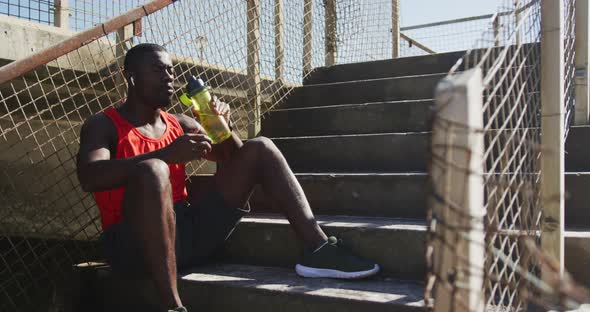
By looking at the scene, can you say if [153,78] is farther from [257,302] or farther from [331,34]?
[331,34]

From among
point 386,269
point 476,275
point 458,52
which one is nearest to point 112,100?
point 386,269

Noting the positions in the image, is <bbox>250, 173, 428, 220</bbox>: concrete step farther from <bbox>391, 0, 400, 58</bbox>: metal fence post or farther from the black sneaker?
<bbox>391, 0, 400, 58</bbox>: metal fence post

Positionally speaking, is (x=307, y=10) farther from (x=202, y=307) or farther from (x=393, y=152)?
(x=202, y=307)

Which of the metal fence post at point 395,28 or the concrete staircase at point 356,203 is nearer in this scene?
the concrete staircase at point 356,203

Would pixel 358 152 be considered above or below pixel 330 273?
above

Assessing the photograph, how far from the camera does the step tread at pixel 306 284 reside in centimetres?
195

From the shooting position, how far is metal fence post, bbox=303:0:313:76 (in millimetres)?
4652

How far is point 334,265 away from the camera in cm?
221

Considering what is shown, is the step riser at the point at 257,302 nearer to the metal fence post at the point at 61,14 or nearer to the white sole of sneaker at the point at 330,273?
the white sole of sneaker at the point at 330,273

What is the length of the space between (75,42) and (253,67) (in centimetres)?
158

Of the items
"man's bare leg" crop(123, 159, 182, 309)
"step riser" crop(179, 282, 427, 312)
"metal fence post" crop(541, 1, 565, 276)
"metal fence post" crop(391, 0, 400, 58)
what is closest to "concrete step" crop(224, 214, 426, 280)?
"step riser" crop(179, 282, 427, 312)

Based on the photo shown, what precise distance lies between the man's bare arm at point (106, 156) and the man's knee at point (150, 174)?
55mm

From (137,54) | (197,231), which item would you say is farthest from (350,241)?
(137,54)

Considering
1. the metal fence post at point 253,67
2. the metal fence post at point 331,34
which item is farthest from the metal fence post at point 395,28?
the metal fence post at point 253,67
